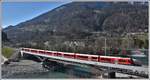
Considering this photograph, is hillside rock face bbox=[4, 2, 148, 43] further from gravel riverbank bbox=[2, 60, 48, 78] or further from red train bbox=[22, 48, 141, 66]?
gravel riverbank bbox=[2, 60, 48, 78]

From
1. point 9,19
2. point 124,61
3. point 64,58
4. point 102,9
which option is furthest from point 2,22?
point 124,61

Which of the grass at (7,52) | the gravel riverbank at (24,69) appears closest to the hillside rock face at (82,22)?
the grass at (7,52)

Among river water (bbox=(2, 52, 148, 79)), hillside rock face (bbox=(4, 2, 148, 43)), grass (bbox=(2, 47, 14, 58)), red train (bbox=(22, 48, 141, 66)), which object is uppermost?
hillside rock face (bbox=(4, 2, 148, 43))

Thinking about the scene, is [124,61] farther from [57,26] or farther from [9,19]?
[9,19]

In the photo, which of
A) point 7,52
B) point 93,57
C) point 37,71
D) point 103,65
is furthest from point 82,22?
point 7,52

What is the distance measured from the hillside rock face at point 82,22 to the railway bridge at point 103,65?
0.15 m

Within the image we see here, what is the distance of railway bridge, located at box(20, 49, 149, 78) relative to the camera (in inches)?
130

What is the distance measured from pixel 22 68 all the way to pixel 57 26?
1.75ft

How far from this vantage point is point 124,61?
334 cm

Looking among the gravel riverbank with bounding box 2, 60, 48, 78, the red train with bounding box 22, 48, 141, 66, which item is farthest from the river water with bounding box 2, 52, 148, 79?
the red train with bounding box 22, 48, 141, 66

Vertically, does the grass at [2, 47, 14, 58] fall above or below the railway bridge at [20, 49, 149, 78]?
above

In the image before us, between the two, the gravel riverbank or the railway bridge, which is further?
the gravel riverbank

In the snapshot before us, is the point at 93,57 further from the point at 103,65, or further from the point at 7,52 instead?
the point at 7,52

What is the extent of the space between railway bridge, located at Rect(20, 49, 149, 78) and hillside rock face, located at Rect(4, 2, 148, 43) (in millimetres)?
145
